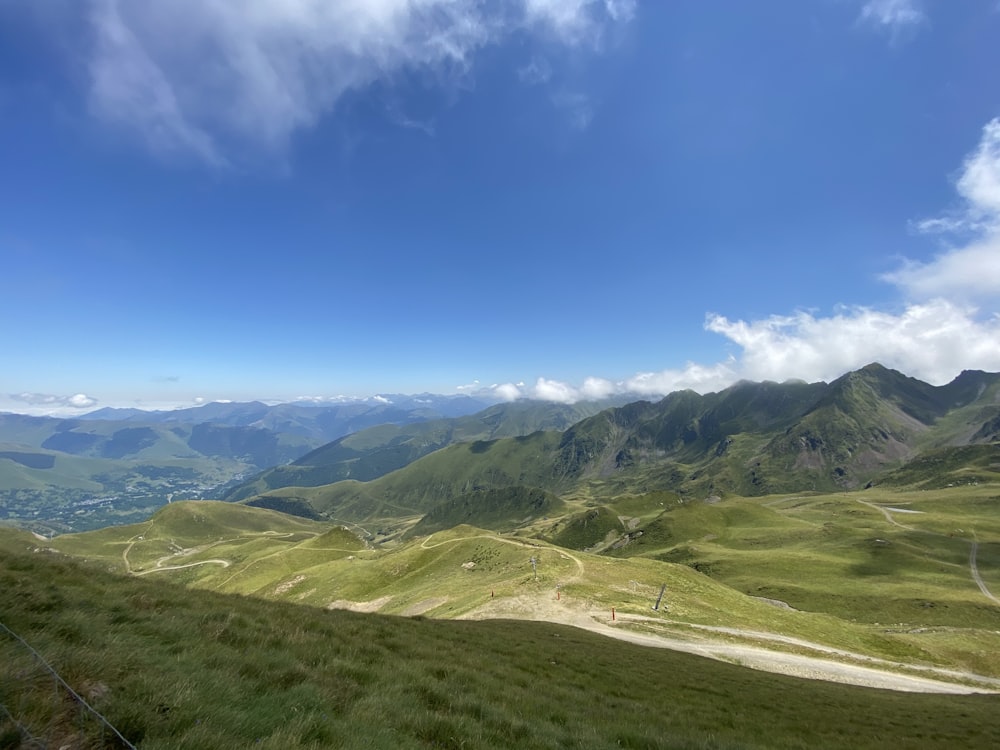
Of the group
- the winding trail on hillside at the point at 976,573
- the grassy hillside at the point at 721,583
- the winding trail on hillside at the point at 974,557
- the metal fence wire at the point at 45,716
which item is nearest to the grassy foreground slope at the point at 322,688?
the metal fence wire at the point at 45,716

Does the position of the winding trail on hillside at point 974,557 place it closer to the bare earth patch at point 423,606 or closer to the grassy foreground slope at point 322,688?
the bare earth patch at point 423,606

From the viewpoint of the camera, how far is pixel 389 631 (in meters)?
19.7

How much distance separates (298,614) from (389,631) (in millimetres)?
4253

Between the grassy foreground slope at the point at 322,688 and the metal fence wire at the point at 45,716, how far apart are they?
0.10ft

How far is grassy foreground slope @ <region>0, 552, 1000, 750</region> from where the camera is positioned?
6.59 meters

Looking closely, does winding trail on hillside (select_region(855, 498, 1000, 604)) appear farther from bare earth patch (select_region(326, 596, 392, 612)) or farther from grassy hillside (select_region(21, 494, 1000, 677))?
bare earth patch (select_region(326, 596, 392, 612))

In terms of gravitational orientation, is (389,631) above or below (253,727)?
below

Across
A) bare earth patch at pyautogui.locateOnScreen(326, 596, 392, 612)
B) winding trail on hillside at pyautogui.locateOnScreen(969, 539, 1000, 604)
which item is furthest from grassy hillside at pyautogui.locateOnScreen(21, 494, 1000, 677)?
winding trail on hillside at pyautogui.locateOnScreen(969, 539, 1000, 604)

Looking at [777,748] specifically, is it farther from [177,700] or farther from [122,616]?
[122,616]

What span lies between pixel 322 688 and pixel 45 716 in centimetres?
478

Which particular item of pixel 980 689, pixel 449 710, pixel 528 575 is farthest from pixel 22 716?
pixel 980 689

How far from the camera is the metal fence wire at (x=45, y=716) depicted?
5.24 meters

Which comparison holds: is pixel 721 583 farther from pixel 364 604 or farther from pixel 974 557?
pixel 974 557

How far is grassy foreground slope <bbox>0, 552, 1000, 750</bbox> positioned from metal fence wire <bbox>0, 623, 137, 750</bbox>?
3 cm
